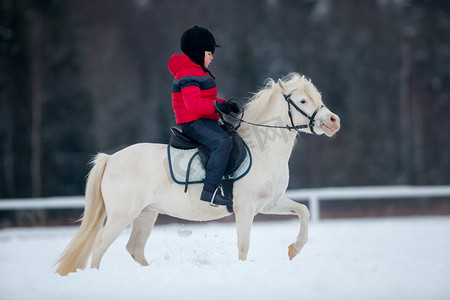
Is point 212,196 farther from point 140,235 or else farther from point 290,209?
point 140,235

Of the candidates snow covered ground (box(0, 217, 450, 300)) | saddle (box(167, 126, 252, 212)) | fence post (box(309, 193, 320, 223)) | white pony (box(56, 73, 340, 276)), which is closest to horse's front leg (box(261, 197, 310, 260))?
white pony (box(56, 73, 340, 276))

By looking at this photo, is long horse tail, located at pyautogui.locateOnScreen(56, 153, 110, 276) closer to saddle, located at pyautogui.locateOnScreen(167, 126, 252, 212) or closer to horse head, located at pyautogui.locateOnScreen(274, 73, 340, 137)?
saddle, located at pyautogui.locateOnScreen(167, 126, 252, 212)

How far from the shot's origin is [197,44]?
5.39 meters

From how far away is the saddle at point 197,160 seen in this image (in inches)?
206

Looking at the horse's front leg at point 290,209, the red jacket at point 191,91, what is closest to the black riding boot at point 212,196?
the horse's front leg at point 290,209

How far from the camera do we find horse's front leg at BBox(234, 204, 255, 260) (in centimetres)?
502

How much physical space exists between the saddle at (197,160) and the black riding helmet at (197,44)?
0.84m

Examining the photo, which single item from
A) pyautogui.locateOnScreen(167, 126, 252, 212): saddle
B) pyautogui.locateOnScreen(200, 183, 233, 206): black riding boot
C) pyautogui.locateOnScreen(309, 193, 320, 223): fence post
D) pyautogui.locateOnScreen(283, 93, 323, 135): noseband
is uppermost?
pyautogui.locateOnScreen(283, 93, 323, 135): noseband

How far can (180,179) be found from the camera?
5.36 m

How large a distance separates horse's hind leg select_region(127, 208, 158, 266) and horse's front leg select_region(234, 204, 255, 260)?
1.27m

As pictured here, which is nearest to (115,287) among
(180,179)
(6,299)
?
(6,299)

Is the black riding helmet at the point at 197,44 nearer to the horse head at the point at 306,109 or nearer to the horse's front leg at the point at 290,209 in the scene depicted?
the horse head at the point at 306,109

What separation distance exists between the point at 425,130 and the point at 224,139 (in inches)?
867

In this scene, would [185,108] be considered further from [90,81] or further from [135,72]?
[135,72]
